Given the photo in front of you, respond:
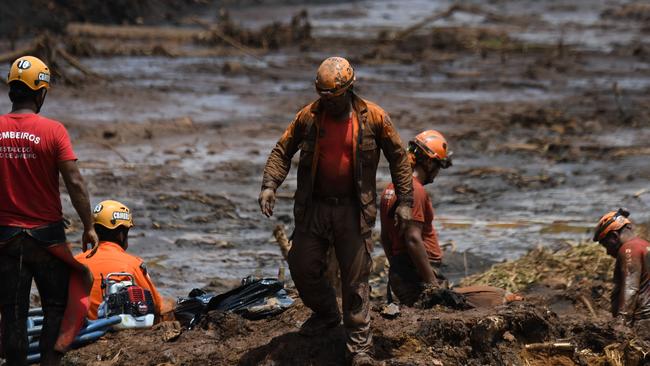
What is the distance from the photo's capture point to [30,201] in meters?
7.61

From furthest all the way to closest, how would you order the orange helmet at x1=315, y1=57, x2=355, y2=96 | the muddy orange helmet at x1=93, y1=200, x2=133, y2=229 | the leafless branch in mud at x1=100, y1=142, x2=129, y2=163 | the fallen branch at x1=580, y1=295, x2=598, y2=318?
1. the leafless branch in mud at x1=100, y1=142, x2=129, y2=163
2. the fallen branch at x1=580, y1=295, x2=598, y2=318
3. the muddy orange helmet at x1=93, y1=200, x2=133, y2=229
4. the orange helmet at x1=315, y1=57, x2=355, y2=96

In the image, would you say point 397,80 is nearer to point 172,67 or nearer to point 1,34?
point 172,67

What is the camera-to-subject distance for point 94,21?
130 ft

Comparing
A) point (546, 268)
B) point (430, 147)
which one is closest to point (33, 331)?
point (430, 147)

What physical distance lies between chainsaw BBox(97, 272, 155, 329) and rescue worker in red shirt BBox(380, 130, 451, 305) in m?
2.05

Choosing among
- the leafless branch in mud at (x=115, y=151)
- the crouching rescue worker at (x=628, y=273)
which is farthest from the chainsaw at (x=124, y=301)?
the leafless branch in mud at (x=115, y=151)

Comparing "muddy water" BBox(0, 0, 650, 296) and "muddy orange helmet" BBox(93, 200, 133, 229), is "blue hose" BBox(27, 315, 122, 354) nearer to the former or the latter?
"muddy orange helmet" BBox(93, 200, 133, 229)

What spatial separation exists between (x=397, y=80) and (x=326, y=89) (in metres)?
23.3

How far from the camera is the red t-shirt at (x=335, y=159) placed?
770cm

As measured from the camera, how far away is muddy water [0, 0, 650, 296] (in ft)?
50.9

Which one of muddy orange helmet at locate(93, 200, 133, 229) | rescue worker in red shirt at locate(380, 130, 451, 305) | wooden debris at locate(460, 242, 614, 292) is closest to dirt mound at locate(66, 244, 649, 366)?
rescue worker in red shirt at locate(380, 130, 451, 305)

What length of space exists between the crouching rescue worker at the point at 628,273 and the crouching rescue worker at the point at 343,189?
306 centimetres

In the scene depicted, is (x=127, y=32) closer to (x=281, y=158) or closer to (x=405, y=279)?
(x=405, y=279)

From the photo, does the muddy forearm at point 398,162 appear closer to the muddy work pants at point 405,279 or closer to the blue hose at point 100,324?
the muddy work pants at point 405,279
